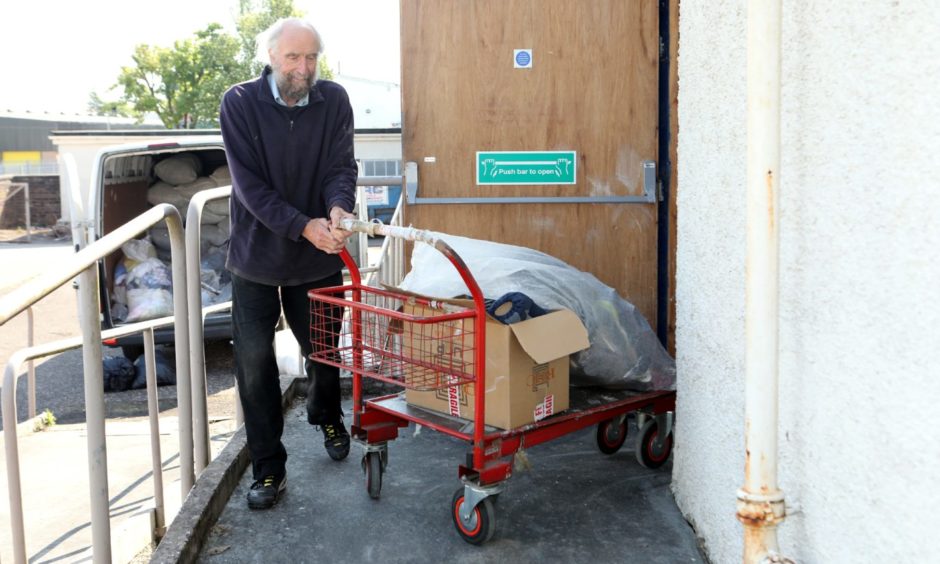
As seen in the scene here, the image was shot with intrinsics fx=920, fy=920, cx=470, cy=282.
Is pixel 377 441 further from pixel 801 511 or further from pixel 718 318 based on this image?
pixel 801 511

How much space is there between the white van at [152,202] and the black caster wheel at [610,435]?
480cm

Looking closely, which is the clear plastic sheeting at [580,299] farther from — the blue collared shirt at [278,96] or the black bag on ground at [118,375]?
the black bag on ground at [118,375]

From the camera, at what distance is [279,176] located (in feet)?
12.3

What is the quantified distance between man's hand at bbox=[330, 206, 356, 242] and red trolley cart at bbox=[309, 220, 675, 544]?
2.5 inches

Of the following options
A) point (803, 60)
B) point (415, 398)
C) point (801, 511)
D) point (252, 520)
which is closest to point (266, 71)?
point (415, 398)

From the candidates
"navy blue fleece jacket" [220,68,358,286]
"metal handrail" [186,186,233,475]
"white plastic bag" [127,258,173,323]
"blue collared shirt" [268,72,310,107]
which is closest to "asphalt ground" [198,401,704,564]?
"metal handrail" [186,186,233,475]

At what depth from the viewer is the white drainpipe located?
209 centimetres

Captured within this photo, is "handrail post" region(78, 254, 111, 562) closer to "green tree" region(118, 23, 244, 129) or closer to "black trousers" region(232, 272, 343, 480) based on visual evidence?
"black trousers" region(232, 272, 343, 480)

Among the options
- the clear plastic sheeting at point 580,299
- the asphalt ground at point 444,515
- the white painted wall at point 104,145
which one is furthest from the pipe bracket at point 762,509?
the white painted wall at point 104,145

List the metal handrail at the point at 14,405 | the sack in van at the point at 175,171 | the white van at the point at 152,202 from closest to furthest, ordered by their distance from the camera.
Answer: the metal handrail at the point at 14,405 < the white van at the point at 152,202 < the sack in van at the point at 175,171

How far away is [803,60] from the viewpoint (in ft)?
6.90

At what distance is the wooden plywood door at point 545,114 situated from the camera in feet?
15.7

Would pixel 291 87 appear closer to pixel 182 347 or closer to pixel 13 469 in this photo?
pixel 182 347

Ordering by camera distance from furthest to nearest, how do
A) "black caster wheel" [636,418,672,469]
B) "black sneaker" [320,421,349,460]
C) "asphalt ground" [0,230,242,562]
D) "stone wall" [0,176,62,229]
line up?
"stone wall" [0,176,62,229] < "asphalt ground" [0,230,242,562] < "black sneaker" [320,421,349,460] < "black caster wheel" [636,418,672,469]
